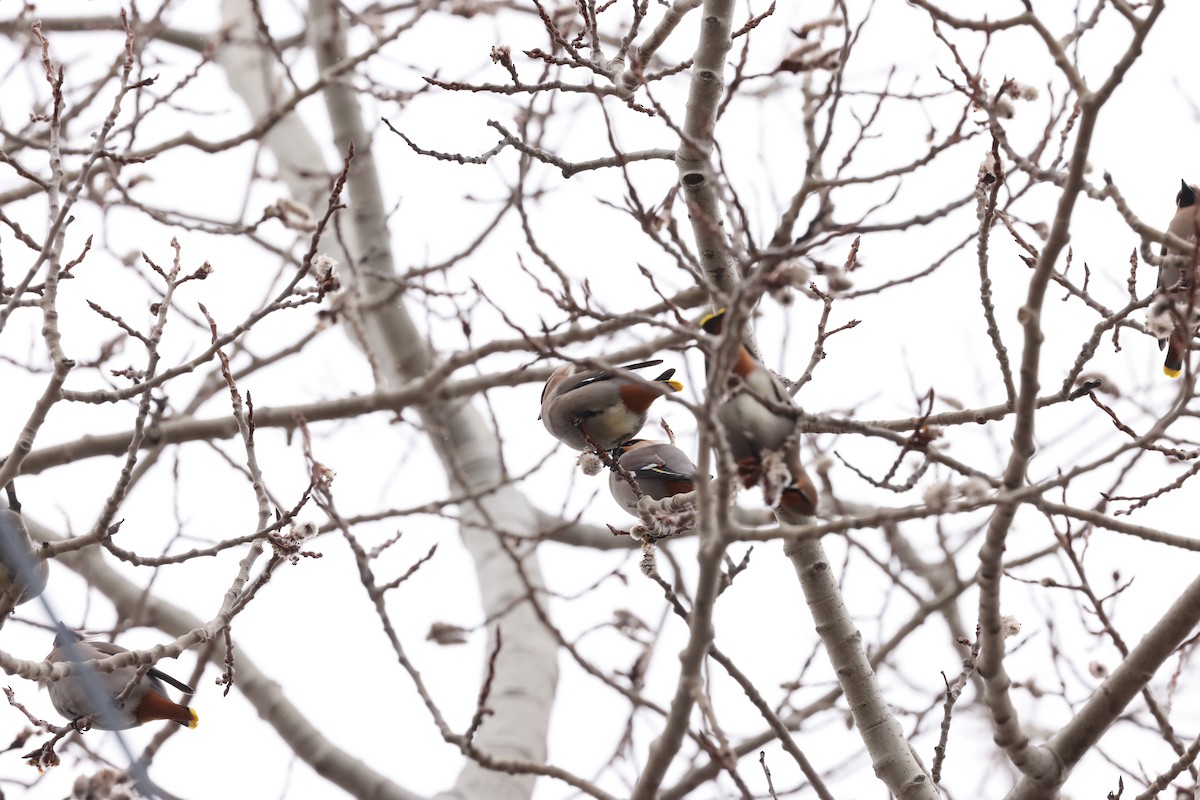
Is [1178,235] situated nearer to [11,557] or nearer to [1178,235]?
[1178,235]

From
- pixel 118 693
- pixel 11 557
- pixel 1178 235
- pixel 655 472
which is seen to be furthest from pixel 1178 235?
pixel 11 557

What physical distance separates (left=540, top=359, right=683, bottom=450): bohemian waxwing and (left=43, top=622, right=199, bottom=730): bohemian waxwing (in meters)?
1.29

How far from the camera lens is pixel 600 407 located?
11.1 feet

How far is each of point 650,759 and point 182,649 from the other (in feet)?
3.79

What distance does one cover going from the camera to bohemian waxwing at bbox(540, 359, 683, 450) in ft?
11.0

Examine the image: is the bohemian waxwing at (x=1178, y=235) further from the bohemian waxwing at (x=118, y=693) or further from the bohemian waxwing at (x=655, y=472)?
the bohemian waxwing at (x=118, y=693)

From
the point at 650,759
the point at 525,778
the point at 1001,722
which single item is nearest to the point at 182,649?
the point at 650,759

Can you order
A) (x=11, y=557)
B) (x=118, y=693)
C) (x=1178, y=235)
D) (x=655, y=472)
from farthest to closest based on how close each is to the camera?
(x=1178, y=235), (x=655, y=472), (x=118, y=693), (x=11, y=557)

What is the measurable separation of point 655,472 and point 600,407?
0.80 feet

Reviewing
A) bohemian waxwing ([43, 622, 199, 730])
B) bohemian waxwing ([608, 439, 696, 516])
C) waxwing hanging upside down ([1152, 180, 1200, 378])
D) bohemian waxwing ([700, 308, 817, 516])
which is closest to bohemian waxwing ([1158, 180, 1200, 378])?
waxwing hanging upside down ([1152, 180, 1200, 378])

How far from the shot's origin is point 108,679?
3.17m

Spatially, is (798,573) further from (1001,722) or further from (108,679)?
(108,679)

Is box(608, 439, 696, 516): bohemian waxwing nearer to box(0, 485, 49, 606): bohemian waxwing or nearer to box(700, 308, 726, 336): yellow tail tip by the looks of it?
box(700, 308, 726, 336): yellow tail tip

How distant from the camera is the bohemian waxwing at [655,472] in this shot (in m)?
3.30
